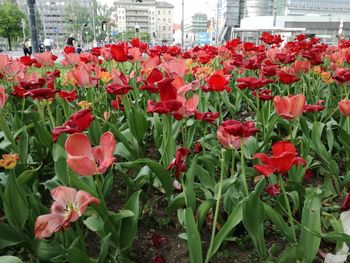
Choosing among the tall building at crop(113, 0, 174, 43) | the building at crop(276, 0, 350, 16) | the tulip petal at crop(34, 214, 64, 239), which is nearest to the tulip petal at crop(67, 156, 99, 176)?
the tulip petal at crop(34, 214, 64, 239)

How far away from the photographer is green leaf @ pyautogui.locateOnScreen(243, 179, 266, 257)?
4.04 feet

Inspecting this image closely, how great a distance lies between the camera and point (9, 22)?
55.9m

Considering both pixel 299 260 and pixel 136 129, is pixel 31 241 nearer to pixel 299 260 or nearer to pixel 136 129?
pixel 136 129

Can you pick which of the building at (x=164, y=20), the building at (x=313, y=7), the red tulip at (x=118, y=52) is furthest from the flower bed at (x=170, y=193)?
the building at (x=164, y=20)

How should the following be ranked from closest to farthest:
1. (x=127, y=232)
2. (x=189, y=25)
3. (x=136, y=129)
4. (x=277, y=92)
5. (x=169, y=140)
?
(x=127, y=232) < (x=169, y=140) < (x=136, y=129) < (x=277, y=92) < (x=189, y=25)

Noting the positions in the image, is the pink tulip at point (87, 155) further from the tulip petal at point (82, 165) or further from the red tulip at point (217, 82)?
the red tulip at point (217, 82)

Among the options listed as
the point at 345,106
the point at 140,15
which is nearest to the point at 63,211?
the point at 345,106

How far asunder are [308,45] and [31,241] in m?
3.50

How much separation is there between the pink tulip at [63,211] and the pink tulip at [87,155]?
0.07 m

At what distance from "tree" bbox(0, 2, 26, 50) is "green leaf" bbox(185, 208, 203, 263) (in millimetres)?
61126

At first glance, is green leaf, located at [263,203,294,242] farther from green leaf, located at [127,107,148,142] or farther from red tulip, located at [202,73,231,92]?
green leaf, located at [127,107,148,142]

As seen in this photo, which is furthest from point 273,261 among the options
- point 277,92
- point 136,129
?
point 277,92

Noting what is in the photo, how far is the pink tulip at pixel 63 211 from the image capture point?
992mm

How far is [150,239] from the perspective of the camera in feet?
5.35
